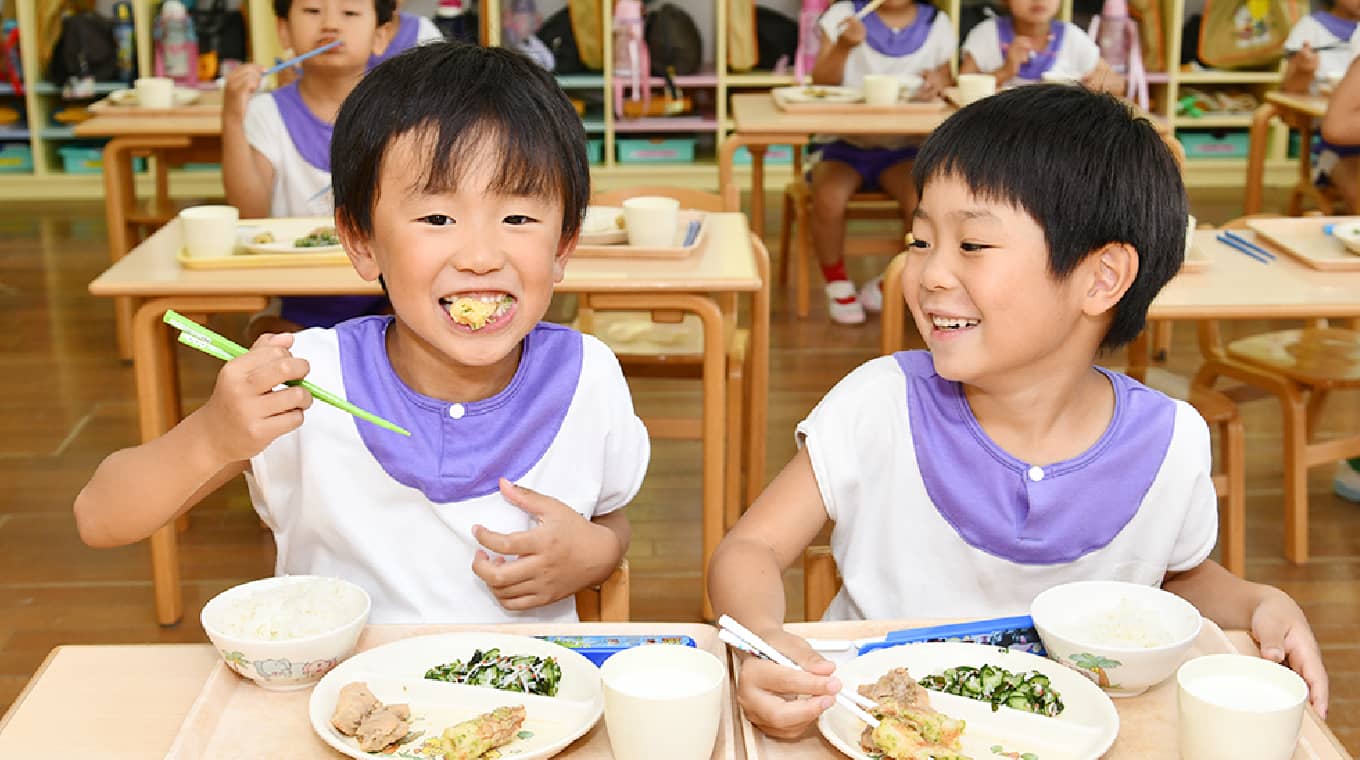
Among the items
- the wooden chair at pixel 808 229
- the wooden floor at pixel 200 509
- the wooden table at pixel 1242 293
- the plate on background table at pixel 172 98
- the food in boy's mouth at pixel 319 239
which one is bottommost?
the wooden floor at pixel 200 509

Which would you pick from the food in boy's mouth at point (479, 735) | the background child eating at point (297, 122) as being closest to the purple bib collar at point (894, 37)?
the background child eating at point (297, 122)

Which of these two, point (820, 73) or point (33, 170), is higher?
point (820, 73)

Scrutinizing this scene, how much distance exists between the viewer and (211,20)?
620cm

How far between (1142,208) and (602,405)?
0.57 m

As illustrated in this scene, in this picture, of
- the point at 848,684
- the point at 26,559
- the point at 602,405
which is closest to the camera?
the point at 848,684

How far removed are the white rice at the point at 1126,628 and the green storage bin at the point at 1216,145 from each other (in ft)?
18.4

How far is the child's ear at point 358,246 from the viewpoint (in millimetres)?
1441

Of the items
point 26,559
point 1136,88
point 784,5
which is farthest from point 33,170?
point 1136,88

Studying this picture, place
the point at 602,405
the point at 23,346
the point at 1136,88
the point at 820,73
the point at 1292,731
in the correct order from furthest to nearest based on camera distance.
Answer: the point at 1136,88
the point at 820,73
the point at 23,346
the point at 602,405
the point at 1292,731

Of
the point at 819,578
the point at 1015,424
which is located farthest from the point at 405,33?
the point at 1015,424

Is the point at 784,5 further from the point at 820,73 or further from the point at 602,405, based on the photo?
the point at 602,405

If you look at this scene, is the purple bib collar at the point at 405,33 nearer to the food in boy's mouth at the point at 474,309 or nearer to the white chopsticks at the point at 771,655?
the food in boy's mouth at the point at 474,309

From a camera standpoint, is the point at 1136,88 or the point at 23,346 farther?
the point at 1136,88

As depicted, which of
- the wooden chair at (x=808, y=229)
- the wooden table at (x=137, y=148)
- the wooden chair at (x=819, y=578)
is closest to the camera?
the wooden chair at (x=819, y=578)
